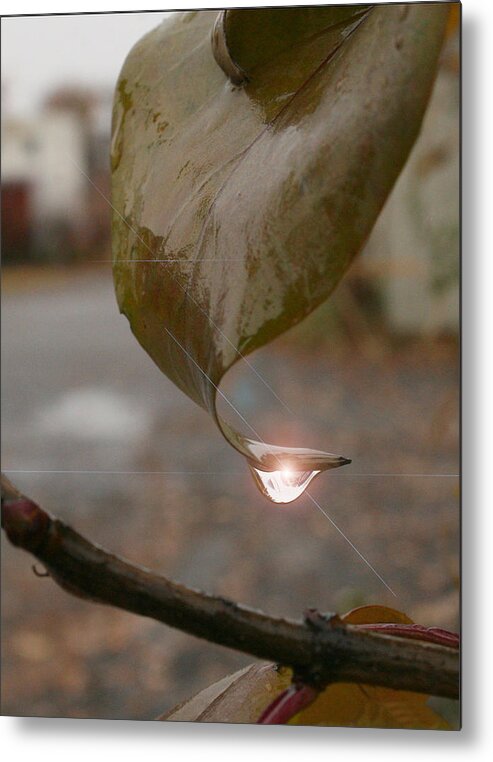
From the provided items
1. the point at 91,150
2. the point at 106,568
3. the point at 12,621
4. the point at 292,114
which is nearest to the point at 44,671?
the point at 12,621

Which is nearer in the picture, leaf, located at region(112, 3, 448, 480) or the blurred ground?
leaf, located at region(112, 3, 448, 480)

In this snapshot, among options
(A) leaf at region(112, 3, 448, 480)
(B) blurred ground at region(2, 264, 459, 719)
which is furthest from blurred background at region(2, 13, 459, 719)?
(A) leaf at region(112, 3, 448, 480)

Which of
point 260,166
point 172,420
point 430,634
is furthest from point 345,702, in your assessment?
point 260,166

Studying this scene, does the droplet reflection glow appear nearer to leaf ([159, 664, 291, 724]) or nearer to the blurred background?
the blurred background

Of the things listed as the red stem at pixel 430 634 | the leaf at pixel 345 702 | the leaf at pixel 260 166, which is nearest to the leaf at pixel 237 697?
the leaf at pixel 345 702

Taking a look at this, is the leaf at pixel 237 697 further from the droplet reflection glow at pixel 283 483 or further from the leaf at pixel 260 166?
the leaf at pixel 260 166
